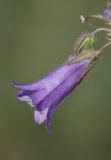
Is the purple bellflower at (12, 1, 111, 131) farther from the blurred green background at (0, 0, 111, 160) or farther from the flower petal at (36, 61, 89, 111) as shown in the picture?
the blurred green background at (0, 0, 111, 160)

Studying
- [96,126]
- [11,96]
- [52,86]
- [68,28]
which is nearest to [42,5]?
[68,28]

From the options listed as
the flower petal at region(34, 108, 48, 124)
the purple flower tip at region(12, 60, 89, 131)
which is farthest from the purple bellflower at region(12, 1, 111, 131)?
the flower petal at region(34, 108, 48, 124)

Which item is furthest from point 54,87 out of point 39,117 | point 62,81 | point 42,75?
point 42,75

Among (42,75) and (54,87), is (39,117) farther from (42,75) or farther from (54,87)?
(42,75)

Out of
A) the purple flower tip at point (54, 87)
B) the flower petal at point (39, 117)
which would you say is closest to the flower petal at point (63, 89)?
the purple flower tip at point (54, 87)

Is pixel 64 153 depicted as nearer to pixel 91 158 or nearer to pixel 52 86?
pixel 91 158

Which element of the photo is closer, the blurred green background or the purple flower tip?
the purple flower tip

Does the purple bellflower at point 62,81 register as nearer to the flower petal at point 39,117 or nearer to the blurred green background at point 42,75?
the flower petal at point 39,117
